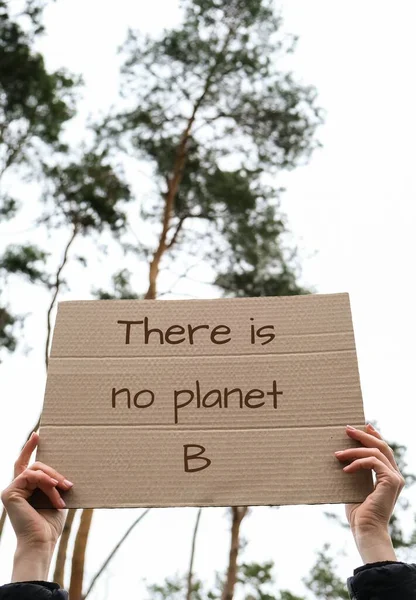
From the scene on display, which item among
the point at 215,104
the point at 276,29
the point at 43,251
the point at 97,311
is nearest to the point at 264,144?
the point at 215,104

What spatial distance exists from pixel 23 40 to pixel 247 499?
9.47 meters

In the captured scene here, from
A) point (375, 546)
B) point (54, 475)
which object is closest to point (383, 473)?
point (375, 546)

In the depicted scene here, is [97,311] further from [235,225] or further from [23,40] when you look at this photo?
[23,40]

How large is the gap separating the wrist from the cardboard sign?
98mm

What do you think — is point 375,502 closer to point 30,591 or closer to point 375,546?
point 375,546

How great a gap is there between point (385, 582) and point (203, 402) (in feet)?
1.96

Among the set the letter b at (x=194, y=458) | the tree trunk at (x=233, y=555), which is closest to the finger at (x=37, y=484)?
the letter b at (x=194, y=458)

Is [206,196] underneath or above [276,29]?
underneath

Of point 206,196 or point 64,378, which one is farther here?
point 206,196

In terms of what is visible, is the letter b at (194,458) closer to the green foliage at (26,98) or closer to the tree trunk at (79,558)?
the tree trunk at (79,558)

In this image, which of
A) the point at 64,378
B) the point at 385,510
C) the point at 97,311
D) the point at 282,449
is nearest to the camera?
the point at 385,510

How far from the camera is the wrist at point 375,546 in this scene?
117 centimetres

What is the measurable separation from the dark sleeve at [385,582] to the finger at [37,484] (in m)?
0.71

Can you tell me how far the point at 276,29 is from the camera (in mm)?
8781
